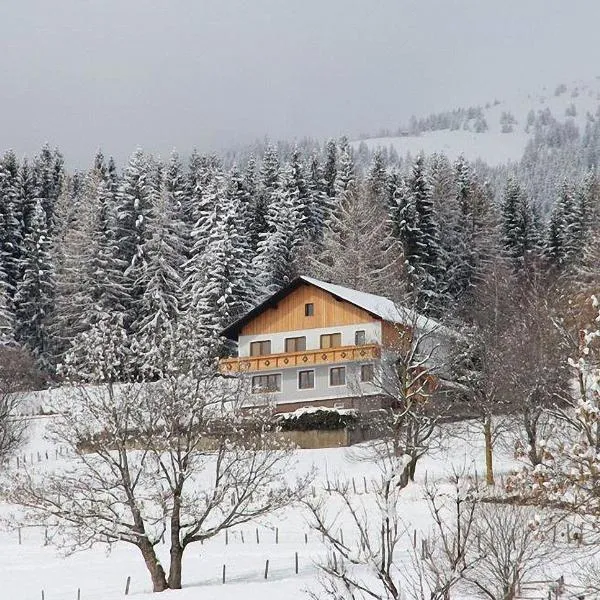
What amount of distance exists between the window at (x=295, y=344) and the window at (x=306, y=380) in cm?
208

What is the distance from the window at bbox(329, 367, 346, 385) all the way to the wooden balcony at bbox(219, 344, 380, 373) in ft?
2.21

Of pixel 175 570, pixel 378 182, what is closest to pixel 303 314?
pixel 378 182

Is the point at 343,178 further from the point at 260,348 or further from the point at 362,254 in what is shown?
the point at 260,348

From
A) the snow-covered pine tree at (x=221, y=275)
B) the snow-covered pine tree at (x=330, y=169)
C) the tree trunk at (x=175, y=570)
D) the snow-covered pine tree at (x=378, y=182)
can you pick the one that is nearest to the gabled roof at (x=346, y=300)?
the snow-covered pine tree at (x=221, y=275)

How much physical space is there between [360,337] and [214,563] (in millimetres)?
28085

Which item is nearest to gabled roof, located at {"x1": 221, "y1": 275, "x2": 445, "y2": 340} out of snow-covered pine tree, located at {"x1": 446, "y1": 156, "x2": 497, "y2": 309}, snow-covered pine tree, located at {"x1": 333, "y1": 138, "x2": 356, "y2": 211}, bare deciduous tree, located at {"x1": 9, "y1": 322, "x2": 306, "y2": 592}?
snow-covered pine tree, located at {"x1": 446, "y1": 156, "x2": 497, "y2": 309}

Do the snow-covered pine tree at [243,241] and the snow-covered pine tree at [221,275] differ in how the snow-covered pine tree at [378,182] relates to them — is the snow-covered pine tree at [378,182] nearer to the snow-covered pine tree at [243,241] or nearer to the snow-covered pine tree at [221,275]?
the snow-covered pine tree at [243,241]

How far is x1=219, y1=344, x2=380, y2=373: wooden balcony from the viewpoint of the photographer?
60500 millimetres

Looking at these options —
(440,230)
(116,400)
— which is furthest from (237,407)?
(440,230)

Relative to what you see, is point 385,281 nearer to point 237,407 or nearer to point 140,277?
point 140,277

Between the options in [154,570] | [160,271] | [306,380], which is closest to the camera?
[154,570]

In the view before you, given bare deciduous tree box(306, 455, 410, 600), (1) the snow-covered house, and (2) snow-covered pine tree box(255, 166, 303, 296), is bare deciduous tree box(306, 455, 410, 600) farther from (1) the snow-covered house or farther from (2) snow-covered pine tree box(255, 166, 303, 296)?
(2) snow-covered pine tree box(255, 166, 303, 296)

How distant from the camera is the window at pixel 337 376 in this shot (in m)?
62.2

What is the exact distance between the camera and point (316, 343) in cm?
6475
